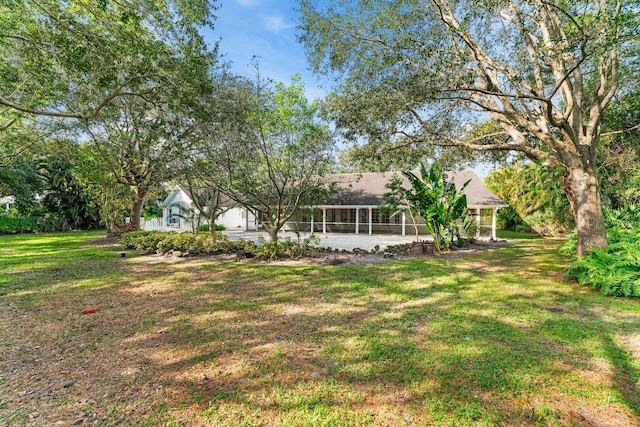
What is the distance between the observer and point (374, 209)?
2402 cm

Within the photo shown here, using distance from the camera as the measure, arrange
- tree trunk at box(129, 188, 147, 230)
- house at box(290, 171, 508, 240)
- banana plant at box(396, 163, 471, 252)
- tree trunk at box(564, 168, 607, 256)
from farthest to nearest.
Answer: house at box(290, 171, 508, 240)
tree trunk at box(129, 188, 147, 230)
banana plant at box(396, 163, 471, 252)
tree trunk at box(564, 168, 607, 256)

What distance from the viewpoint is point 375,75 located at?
348 inches

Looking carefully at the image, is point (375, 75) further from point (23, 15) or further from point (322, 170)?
point (23, 15)

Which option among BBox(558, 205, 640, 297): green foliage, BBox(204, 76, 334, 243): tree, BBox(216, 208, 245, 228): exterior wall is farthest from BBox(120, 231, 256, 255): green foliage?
BBox(216, 208, 245, 228): exterior wall

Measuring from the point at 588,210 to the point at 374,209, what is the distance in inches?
640

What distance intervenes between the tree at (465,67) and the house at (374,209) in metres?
10.1

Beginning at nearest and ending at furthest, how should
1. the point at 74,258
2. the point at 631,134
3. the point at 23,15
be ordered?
the point at 23,15 < the point at 74,258 < the point at 631,134

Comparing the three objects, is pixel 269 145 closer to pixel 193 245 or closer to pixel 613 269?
pixel 193 245

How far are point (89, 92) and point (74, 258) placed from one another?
657 cm

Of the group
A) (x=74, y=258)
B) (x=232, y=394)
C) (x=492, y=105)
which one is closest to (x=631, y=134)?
(x=492, y=105)

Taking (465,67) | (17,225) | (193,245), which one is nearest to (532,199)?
(465,67)

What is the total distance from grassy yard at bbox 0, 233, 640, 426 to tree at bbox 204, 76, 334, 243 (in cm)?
421

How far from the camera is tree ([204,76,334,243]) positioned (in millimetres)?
8953

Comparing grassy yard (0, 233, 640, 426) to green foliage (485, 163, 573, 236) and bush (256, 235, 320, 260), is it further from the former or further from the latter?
green foliage (485, 163, 573, 236)
